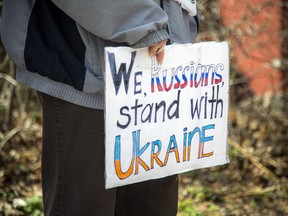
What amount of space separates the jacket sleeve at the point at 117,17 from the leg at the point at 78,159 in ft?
0.99

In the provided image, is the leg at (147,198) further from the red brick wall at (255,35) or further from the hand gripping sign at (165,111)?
the red brick wall at (255,35)

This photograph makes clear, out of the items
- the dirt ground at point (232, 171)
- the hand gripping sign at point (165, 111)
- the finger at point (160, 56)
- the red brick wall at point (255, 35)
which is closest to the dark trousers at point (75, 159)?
the hand gripping sign at point (165, 111)

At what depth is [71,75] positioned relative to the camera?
7.14ft

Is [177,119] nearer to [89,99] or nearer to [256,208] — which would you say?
[89,99]

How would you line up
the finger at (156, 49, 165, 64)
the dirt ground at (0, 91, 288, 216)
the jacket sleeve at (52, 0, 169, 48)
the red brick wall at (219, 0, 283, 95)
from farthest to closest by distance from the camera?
the red brick wall at (219, 0, 283, 95) → the dirt ground at (0, 91, 288, 216) → the finger at (156, 49, 165, 64) → the jacket sleeve at (52, 0, 169, 48)

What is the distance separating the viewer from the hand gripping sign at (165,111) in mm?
2104

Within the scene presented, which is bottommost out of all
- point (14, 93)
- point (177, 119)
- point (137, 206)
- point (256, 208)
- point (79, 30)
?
point (256, 208)

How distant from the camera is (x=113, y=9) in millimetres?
2064

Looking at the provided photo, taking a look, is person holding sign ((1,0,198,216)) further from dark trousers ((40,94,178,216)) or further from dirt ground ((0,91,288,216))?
dirt ground ((0,91,288,216))

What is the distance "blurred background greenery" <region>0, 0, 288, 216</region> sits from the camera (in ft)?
13.0

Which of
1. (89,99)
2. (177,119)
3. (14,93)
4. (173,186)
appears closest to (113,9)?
(89,99)

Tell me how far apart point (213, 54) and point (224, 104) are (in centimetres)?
22

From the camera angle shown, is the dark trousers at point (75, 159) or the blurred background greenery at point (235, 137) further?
the blurred background greenery at point (235, 137)

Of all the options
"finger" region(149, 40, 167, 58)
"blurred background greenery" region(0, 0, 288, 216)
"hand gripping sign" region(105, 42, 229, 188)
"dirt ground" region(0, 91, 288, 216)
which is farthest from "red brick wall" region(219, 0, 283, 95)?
"finger" region(149, 40, 167, 58)
